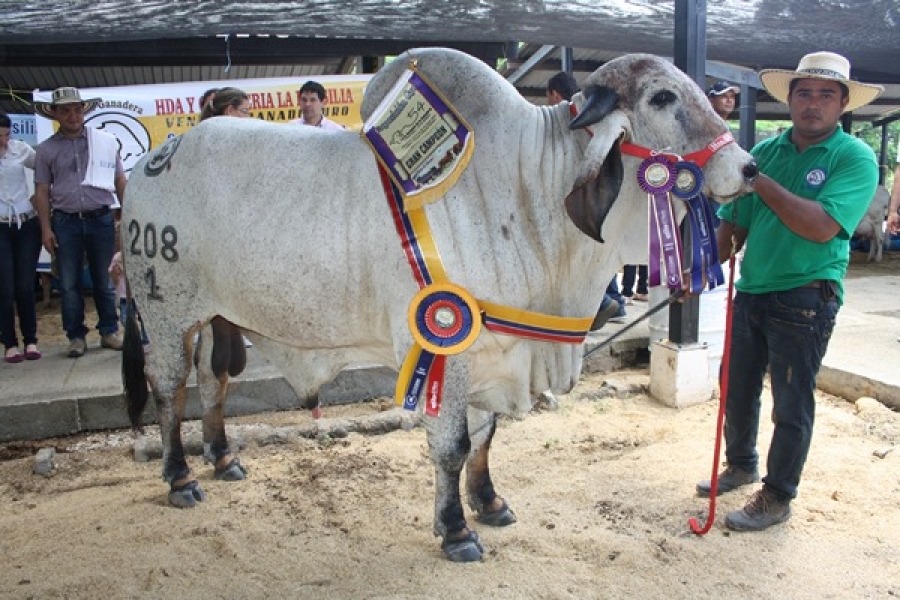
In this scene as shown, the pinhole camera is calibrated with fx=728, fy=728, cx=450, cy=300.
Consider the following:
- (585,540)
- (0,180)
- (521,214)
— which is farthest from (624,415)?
(0,180)

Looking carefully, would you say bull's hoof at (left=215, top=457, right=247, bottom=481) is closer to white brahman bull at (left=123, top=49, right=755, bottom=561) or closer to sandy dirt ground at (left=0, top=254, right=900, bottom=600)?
sandy dirt ground at (left=0, top=254, right=900, bottom=600)

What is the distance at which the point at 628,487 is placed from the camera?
3.47 m

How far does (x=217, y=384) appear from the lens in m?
3.70

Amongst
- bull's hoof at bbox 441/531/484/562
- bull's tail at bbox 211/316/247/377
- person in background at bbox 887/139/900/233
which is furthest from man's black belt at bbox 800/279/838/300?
bull's tail at bbox 211/316/247/377

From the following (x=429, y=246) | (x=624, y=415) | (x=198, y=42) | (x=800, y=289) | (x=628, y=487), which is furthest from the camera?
(x=198, y=42)

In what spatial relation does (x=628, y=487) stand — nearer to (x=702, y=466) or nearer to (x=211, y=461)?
(x=702, y=466)

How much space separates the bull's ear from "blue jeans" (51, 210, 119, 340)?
158 inches

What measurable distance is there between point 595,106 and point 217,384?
7.70 feet

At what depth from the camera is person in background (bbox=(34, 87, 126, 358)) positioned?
5078 millimetres

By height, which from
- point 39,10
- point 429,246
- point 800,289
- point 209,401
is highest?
point 39,10

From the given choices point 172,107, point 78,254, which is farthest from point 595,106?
point 172,107

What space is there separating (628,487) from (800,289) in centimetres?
121

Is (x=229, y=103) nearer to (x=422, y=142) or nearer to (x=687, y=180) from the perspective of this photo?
(x=422, y=142)

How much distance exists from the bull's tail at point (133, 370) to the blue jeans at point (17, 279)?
211 cm
